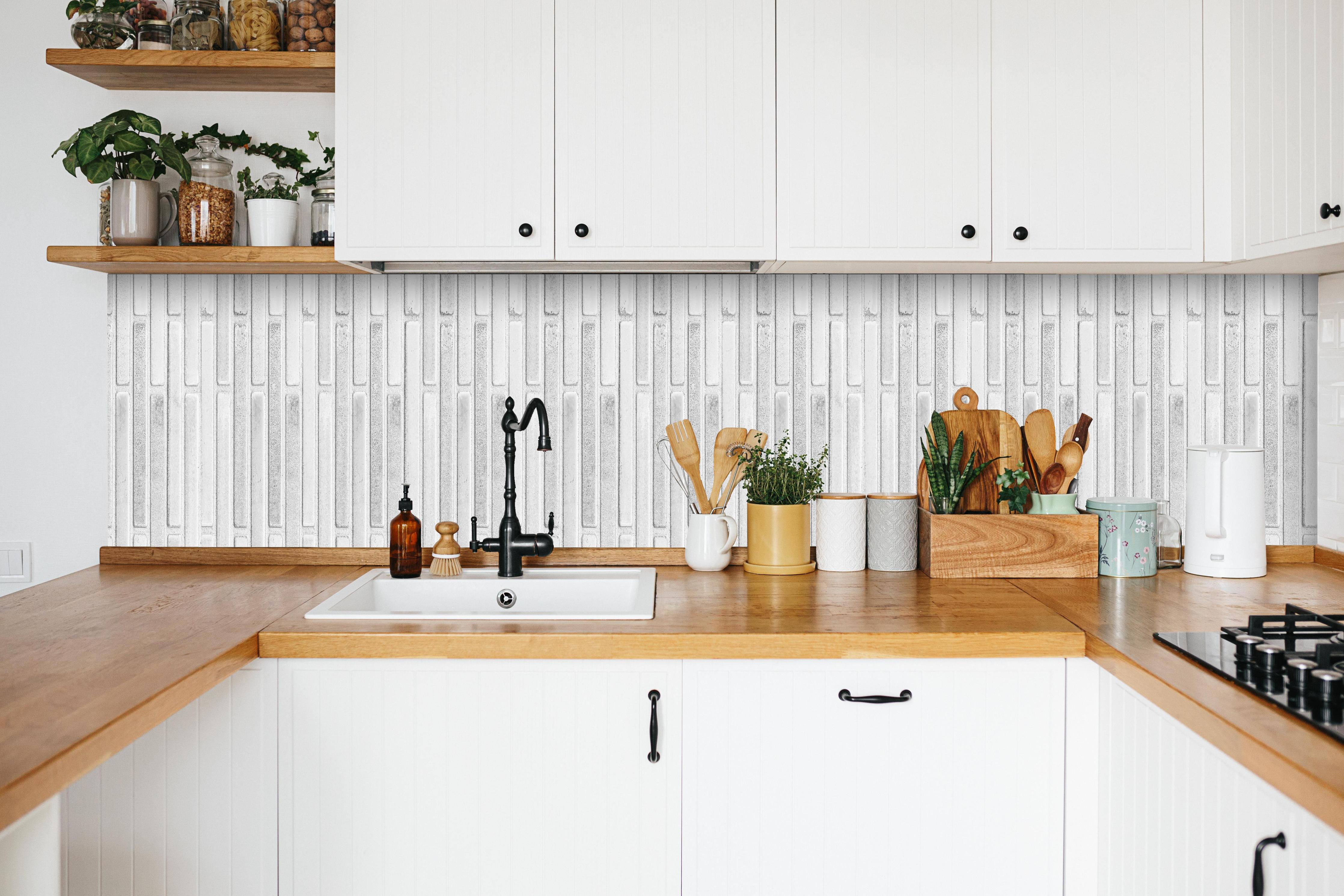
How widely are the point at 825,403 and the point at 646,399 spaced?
1.39 ft

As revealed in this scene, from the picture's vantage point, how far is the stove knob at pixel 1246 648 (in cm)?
133

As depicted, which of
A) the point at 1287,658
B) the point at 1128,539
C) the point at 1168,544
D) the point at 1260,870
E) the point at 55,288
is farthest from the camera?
the point at 55,288

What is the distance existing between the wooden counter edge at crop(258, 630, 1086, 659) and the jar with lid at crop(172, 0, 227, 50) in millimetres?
1308

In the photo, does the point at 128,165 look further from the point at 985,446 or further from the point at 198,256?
the point at 985,446

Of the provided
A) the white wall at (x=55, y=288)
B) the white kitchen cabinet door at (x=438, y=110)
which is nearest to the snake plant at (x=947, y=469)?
the white kitchen cabinet door at (x=438, y=110)

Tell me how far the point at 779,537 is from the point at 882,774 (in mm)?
604

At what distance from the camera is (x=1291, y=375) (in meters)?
2.33

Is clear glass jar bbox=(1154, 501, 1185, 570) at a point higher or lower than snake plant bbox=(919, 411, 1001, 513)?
lower

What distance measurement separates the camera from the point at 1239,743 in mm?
1128

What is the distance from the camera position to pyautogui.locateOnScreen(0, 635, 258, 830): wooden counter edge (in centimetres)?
101

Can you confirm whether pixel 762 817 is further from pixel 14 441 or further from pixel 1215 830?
pixel 14 441

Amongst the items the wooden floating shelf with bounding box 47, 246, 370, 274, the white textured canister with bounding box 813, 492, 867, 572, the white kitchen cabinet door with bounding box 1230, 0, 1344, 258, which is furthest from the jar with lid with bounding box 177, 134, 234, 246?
the white kitchen cabinet door with bounding box 1230, 0, 1344, 258

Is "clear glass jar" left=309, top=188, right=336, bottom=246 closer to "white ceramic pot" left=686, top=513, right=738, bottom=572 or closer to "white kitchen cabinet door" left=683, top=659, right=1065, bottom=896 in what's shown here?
"white ceramic pot" left=686, top=513, right=738, bottom=572

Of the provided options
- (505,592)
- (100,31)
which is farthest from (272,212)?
(505,592)
